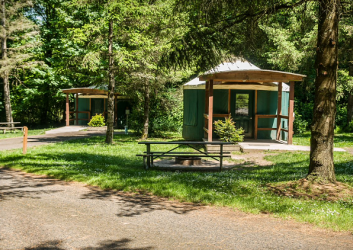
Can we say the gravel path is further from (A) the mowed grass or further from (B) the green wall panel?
(B) the green wall panel

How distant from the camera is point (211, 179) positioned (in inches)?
324

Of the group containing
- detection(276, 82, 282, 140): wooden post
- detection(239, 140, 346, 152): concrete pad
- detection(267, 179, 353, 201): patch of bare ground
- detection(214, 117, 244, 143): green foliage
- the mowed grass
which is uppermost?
detection(276, 82, 282, 140): wooden post

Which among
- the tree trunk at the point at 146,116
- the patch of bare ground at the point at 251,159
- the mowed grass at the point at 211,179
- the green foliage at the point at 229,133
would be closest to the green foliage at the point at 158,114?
the tree trunk at the point at 146,116

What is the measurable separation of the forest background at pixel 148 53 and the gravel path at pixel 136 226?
3.85 meters

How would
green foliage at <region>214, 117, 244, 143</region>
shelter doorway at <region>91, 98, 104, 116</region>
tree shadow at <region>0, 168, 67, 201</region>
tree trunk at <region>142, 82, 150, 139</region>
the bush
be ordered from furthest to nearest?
shelter doorway at <region>91, 98, 104, 116</region> < the bush < tree trunk at <region>142, 82, 150, 139</region> < green foliage at <region>214, 117, 244, 143</region> < tree shadow at <region>0, 168, 67, 201</region>

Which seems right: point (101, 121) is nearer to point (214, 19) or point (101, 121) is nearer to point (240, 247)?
point (214, 19)

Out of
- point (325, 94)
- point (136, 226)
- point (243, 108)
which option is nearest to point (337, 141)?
point (243, 108)

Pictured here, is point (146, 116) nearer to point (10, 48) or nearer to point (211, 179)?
point (211, 179)

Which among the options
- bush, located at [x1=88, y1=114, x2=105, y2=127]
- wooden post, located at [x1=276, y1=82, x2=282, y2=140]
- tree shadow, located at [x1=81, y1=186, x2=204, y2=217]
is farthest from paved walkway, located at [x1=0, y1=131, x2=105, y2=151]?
wooden post, located at [x1=276, y1=82, x2=282, y2=140]

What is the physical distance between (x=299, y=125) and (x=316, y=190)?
748 inches

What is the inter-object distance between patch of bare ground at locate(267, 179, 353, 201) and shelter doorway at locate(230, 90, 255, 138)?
1038 cm

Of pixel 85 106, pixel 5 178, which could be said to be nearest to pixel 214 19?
pixel 5 178

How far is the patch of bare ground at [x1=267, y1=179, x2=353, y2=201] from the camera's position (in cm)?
671

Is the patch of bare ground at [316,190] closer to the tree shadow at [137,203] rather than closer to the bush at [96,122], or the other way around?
the tree shadow at [137,203]
